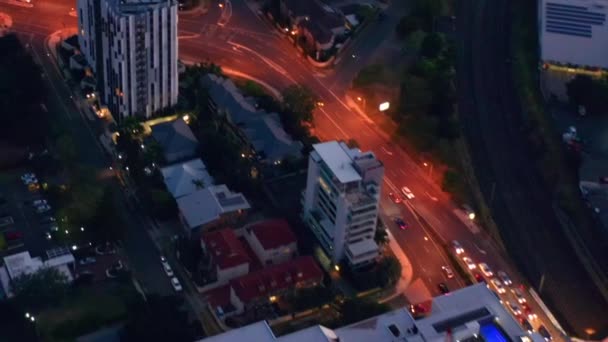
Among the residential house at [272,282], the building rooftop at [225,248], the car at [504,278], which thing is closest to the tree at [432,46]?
the car at [504,278]

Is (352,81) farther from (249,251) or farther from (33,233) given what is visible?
(33,233)

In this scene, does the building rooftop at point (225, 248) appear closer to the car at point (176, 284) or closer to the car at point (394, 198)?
the car at point (176, 284)

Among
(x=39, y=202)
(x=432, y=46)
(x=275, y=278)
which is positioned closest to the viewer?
(x=275, y=278)

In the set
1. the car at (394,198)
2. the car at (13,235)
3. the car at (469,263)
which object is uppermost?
the car at (13,235)

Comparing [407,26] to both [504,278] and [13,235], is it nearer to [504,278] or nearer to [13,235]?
[504,278]

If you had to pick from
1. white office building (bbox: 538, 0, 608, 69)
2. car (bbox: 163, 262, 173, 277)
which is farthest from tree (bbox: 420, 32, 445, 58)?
car (bbox: 163, 262, 173, 277)

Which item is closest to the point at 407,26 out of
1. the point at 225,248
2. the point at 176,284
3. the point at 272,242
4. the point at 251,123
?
the point at 251,123
